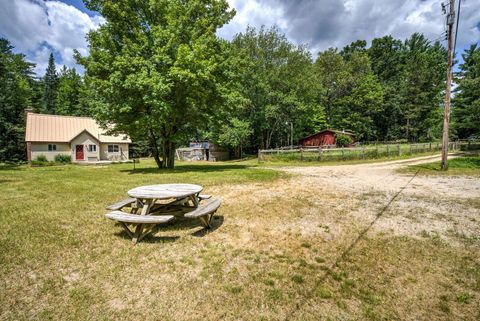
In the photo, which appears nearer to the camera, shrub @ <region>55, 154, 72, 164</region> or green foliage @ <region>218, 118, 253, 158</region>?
shrub @ <region>55, 154, 72, 164</region>

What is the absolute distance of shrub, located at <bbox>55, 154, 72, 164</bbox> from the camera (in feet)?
85.6

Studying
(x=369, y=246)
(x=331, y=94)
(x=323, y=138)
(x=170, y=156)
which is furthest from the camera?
(x=331, y=94)

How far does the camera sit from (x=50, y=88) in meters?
56.2

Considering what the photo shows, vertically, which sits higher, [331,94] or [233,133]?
[331,94]

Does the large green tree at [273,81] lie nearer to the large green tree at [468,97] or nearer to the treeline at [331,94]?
the treeline at [331,94]

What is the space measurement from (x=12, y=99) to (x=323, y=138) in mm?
38773

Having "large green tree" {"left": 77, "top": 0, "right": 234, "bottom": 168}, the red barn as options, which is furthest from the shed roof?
the red barn

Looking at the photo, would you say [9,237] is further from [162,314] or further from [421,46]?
[421,46]

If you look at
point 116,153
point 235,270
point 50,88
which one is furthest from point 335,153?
point 50,88

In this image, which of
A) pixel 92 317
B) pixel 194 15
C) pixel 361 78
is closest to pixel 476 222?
pixel 92 317

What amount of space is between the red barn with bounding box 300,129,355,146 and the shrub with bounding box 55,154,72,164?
106 ft

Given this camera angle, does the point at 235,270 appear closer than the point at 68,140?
Yes

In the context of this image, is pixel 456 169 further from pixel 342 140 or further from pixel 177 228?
pixel 342 140

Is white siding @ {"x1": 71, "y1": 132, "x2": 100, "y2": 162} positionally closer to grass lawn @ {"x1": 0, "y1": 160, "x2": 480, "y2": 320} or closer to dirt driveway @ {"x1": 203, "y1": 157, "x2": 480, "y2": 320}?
grass lawn @ {"x1": 0, "y1": 160, "x2": 480, "y2": 320}
